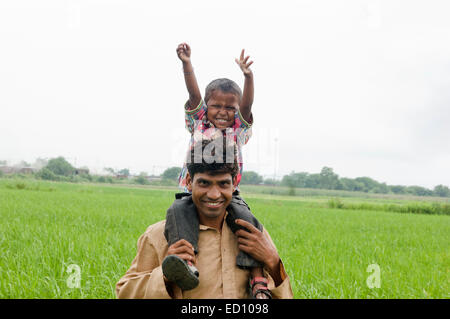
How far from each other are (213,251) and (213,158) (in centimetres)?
45

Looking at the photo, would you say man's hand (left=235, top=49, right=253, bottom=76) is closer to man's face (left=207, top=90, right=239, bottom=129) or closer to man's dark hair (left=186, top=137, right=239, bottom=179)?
man's face (left=207, top=90, right=239, bottom=129)

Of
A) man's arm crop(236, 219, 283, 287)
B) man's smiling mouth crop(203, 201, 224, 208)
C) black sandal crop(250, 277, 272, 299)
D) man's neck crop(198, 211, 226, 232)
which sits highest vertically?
man's smiling mouth crop(203, 201, 224, 208)

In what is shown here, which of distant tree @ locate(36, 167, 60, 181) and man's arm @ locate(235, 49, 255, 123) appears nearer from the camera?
man's arm @ locate(235, 49, 255, 123)

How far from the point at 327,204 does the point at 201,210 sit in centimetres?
2511

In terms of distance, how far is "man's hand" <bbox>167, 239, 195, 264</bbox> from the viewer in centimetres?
135

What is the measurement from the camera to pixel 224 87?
8.02 ft

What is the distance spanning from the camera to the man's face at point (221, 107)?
2439 mm

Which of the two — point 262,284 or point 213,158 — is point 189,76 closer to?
point 213,158

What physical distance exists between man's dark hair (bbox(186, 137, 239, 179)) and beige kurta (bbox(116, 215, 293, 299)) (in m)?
0.29

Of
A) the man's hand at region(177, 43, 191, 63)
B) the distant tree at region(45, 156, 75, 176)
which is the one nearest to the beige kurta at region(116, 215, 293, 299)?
the man's hand at region(177, 43, 191, 63)
